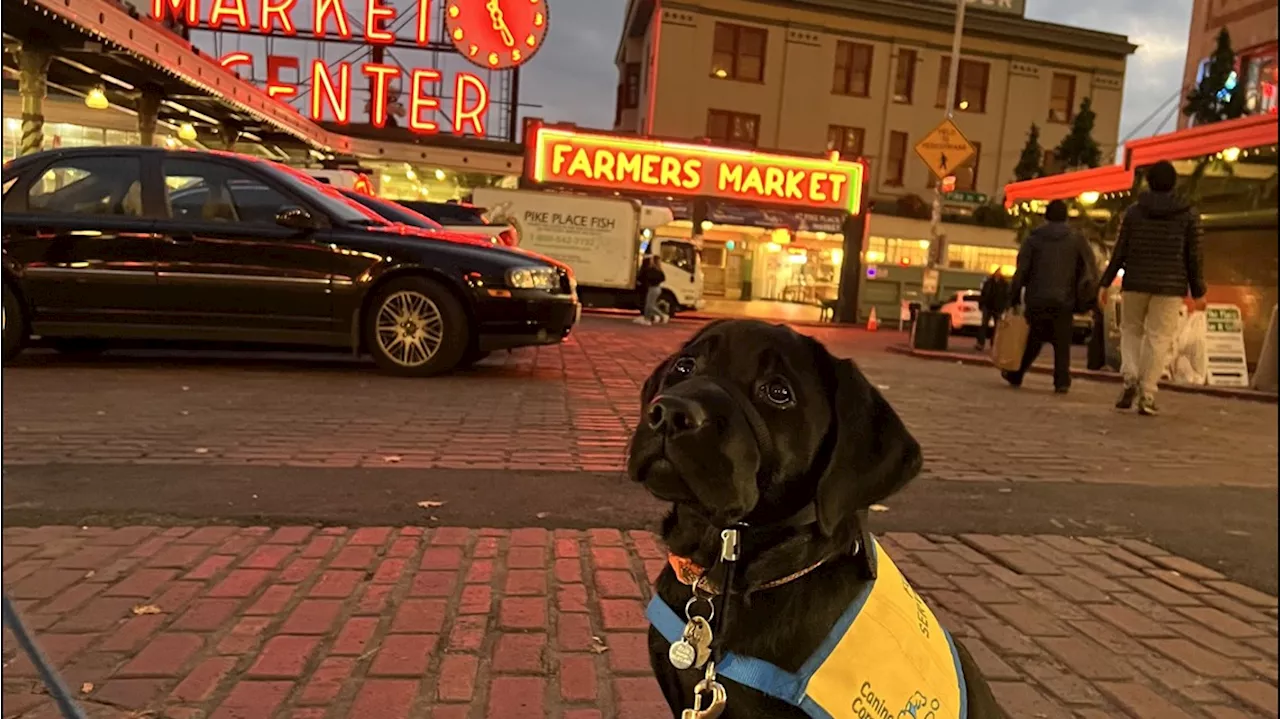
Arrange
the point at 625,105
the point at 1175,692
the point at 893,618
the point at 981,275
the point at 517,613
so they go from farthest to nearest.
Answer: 1. the point at 625,105
2. the point at 981,275
3. the point at 517,613
4. the point at 1175,692
5. the point at 893,618

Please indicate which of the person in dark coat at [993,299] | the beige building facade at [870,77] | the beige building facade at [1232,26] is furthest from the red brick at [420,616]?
the beige building facade at [870,77]

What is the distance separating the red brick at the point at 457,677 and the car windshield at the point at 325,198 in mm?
→ 5705

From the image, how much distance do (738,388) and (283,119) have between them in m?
16.8

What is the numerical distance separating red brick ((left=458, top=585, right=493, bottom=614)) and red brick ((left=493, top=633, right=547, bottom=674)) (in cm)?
20

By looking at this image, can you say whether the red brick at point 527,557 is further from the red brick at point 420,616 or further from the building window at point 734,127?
the building window at point 734,127

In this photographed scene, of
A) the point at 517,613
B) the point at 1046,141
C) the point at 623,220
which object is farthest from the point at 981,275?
the point at 517,613

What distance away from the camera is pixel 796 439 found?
1780mm

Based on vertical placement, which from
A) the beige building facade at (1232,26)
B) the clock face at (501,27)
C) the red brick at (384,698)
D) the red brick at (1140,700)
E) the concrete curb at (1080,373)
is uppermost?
the clock face at (501,27)

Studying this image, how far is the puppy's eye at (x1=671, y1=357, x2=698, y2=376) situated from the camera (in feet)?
6.44

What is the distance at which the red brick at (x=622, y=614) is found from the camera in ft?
8.94

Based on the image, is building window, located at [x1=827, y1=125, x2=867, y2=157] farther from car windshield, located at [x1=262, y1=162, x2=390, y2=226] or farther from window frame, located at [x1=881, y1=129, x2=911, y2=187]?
car windshield, located at [x1=262, y1=162, x2=390, y2=226]

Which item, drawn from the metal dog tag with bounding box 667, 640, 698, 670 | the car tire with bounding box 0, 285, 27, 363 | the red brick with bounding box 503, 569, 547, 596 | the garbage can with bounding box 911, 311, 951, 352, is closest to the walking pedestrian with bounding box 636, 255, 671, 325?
the garbage can with bounding box 911, 311, 951, 352

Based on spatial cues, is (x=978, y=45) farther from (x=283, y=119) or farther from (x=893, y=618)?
(x=893, y=618)

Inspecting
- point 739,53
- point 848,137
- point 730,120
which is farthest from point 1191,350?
point 739,53
